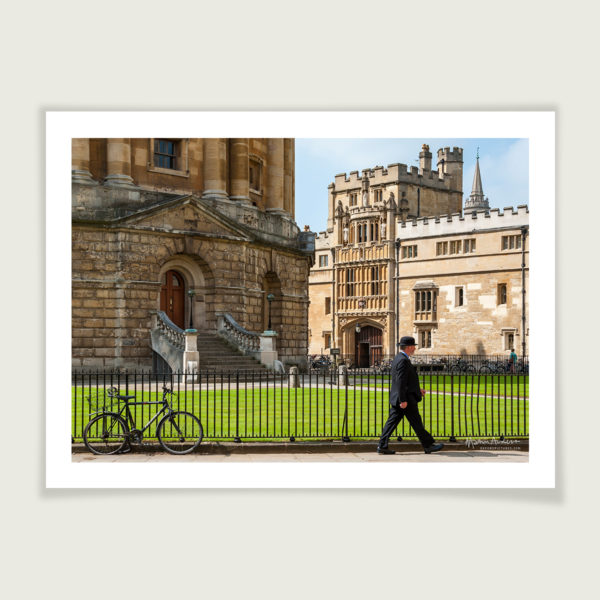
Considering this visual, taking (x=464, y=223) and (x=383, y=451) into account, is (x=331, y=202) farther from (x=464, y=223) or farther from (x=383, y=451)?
(x=383, y=451)

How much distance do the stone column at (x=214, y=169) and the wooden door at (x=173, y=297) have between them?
12.7ft

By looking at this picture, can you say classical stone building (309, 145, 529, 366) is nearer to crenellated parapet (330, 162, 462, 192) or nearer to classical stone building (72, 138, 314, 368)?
crenellated parapet (330, 162, 462, 192)

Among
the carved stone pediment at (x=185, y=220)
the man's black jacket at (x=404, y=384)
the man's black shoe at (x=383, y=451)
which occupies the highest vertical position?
the carved stone pediment at (x=185, y=220)

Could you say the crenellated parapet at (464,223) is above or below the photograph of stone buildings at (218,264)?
above

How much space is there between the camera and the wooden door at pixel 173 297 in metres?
32.2

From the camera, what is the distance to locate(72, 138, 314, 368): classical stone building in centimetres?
2955

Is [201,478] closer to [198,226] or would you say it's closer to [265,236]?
[198,226]

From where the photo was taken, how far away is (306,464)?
11727mm

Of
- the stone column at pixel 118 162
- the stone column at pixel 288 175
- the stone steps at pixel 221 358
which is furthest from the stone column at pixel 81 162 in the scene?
the stone column at pixel 288 175

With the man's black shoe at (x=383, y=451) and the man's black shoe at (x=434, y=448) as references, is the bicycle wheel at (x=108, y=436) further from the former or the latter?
the man's black shoe at (x=434, y=448)

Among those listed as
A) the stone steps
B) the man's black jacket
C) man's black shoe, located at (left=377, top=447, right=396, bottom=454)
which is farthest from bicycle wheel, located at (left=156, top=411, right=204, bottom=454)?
the stone steps

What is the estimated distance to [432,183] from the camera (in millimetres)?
67562
